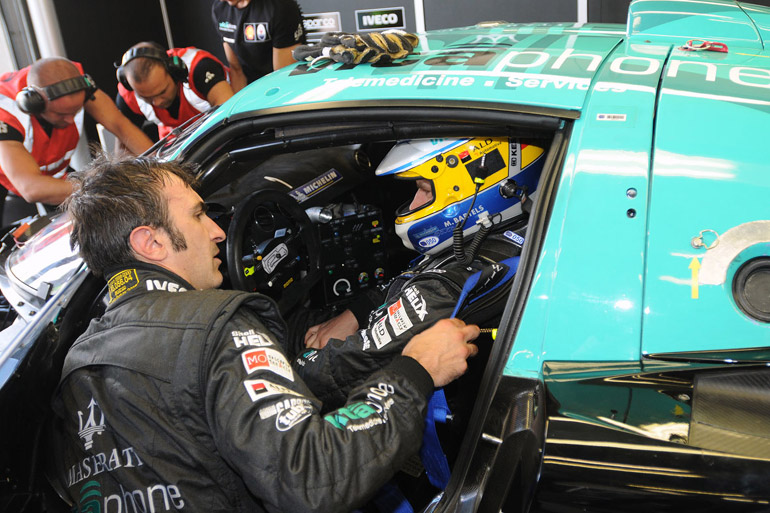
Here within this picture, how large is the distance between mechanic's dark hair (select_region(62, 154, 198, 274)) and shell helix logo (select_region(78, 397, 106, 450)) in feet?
1.06

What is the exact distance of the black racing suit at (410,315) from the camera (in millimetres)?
1584

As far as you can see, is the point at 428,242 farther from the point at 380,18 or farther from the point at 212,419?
the point at 380,18

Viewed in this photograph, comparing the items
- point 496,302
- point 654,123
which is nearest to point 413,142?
point 496,302

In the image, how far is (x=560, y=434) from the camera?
3.41 feet

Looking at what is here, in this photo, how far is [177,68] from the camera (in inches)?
143

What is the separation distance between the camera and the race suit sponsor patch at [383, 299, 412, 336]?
160 cm

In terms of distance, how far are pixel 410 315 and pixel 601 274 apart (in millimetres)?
572

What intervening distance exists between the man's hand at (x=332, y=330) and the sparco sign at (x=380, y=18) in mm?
3793

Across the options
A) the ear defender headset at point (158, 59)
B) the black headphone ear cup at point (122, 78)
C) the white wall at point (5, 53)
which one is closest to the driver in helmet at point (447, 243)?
the ear defender headset at point (158, 59)

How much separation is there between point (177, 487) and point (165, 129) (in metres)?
3.21

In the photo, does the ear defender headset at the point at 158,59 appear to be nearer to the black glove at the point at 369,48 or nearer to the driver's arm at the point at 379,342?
the black glove at the point at 369,48

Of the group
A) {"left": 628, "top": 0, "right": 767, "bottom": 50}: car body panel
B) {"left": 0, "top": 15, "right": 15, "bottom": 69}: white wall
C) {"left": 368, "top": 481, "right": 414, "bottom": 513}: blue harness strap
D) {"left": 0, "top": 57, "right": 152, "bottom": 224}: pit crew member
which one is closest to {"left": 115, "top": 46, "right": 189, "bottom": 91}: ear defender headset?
{"left": 0, "top": 57, "right": 152, "bottom": 224}: pit crew member

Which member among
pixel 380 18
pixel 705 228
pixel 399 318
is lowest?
pixel 399 318

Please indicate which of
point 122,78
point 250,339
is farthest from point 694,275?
point 122,78
